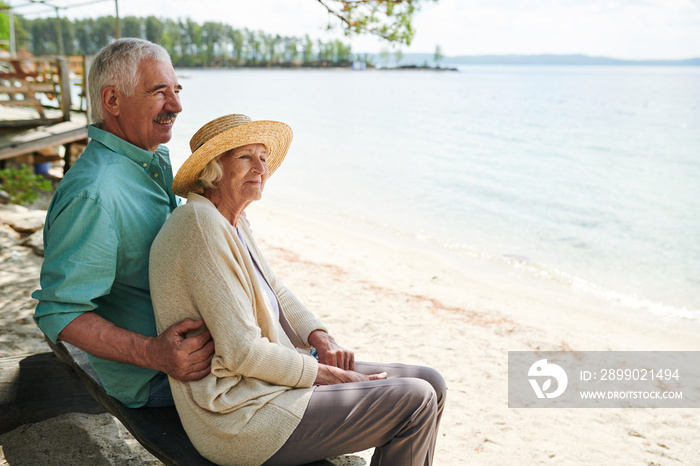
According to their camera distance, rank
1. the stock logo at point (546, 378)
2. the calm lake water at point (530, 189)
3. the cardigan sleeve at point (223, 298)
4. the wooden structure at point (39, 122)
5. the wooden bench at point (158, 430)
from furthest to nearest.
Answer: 1. the calm lake water at point (530, 189)
2. the wooden structure at point (39, 122)
3. the stock logo at point (546, 378)
4. the wooden bench at point (158, 430)
5. the cardigan sleeve at point (223, 298)

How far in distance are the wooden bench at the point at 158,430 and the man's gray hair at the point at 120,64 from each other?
128 centimetres

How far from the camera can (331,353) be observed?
2.58 meters

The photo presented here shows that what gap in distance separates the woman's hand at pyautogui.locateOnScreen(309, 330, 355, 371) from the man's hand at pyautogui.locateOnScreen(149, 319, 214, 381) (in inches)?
25.9

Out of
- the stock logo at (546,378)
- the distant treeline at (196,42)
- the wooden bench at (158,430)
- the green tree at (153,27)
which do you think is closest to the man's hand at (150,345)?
the wooden bench at (158,430)

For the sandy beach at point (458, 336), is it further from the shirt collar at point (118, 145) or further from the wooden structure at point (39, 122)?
the wooden structure at point (39, 122)

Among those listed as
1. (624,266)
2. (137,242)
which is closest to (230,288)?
(137,242)

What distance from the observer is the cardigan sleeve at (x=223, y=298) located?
200 cm

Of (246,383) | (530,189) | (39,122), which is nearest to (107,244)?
(246,383)

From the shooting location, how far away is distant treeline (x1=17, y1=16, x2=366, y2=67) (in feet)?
329

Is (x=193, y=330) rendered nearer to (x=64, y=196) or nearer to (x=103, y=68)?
(x=64, y=196)

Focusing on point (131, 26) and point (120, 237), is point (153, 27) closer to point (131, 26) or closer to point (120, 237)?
point (131, 26)

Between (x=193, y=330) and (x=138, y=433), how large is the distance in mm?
543

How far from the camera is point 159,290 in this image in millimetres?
2051

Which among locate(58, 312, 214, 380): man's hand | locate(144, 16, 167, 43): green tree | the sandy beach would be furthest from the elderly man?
locate(144, 16, 167, 43): green tree
